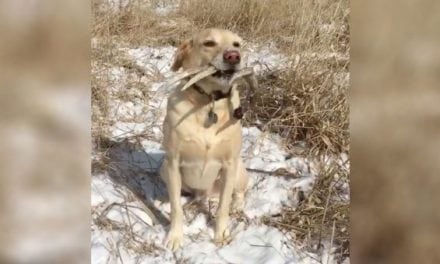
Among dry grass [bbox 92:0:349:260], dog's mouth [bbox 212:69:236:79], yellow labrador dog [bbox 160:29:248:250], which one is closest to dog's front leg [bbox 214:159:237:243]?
yellow labrador dog [bbox 160:29:248:250]

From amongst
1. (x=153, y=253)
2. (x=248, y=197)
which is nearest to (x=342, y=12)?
(x=248, y=197)

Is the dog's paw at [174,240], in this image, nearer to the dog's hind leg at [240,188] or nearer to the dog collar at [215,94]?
the dog's hind leg at [240,188]

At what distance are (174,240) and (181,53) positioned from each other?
39 cm

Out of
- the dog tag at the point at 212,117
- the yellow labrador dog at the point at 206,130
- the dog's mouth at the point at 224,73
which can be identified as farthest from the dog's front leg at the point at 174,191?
the dog's mouth at the point at 224,73

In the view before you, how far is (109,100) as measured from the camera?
3.66 ft

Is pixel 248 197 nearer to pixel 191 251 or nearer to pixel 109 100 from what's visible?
pixel 191 251

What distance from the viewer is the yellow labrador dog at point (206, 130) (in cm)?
108

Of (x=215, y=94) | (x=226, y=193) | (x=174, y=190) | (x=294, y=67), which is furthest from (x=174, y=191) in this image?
(x=294, y=67)

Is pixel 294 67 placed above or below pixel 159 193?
above

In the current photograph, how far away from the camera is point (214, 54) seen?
3.51ft

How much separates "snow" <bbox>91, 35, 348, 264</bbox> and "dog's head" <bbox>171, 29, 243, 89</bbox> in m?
0.06

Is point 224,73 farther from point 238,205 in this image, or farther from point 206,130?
point 238,205

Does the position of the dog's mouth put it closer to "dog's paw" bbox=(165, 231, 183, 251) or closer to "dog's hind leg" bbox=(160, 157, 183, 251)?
"dog's hind leg" bbox=(160, 157, 183, 251)

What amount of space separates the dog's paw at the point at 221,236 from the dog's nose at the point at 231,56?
36cm
